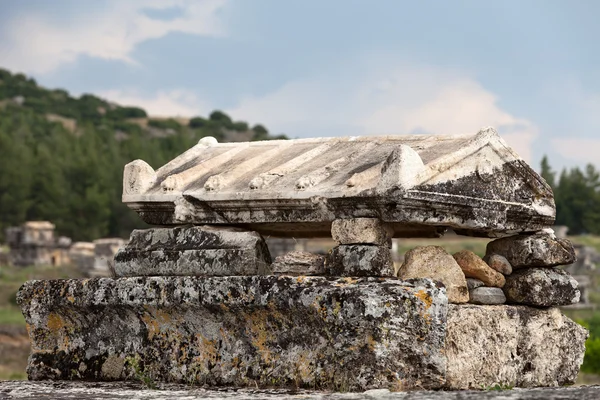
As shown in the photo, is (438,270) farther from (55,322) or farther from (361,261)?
(55,322)

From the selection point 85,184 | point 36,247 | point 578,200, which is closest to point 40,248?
point 36,247

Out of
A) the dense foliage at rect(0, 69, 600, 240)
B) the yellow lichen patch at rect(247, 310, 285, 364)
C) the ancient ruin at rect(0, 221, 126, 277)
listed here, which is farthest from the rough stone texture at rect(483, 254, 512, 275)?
the dense foliage at rect(0, 69, 600, 240)

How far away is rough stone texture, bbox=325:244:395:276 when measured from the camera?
6359mm

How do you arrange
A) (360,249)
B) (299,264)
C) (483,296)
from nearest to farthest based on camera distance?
(360,249) < (299,264) < (483,296)

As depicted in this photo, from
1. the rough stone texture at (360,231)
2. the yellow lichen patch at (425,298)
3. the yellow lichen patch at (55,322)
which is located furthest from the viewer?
the yellow lichen patch at (55,322)

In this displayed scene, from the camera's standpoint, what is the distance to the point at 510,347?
6926mm

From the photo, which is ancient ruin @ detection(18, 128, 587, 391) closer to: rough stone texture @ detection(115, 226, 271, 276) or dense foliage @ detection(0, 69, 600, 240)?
rough stone texture @ detection(115, 226, 271, 276)

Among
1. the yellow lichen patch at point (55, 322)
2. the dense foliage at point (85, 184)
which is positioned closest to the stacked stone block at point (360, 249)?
the yellow lichen patch at point (55, 322)

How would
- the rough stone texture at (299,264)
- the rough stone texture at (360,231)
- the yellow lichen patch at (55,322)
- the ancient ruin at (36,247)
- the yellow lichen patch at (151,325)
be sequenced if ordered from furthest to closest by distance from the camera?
the ancient ruin at (36,247) < the yellow lichen patch at (55,322) < the yellow lichen patch at (151,325) < the rough stone texture at (299,264) < the rough stone texture at (360,231)

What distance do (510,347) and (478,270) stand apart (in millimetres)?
590

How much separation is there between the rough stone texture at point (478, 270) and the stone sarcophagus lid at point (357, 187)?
0.69ft

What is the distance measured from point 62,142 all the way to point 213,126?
47938 mm

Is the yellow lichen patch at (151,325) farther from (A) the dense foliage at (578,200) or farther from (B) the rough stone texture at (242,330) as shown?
(A) the dense foliage at (578,200)

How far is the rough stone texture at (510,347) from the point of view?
6.61 meters
